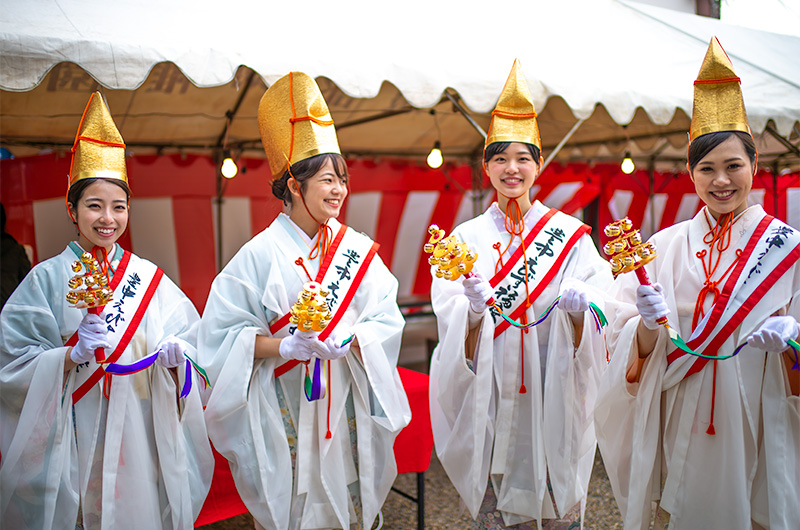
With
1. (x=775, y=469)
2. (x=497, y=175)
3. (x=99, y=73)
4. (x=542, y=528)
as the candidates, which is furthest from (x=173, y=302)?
(x=775, y=469)

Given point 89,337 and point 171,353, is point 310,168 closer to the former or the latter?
point 171,353

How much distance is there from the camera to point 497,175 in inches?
104

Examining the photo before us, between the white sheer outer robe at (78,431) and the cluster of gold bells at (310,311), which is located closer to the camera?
the cluster of gold bells at (310,311)

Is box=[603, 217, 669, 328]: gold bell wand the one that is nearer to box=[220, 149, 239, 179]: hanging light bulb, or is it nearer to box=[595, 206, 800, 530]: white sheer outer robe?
box=[595, 206, 800, 530]: white sheer outer robe

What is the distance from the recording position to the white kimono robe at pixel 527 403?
8.27ft

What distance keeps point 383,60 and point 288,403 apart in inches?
88.5

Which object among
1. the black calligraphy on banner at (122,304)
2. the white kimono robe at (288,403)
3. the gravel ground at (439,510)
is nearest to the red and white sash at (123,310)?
the black calligraphy on banner at (122,304)

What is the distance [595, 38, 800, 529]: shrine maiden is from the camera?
2.06 metres

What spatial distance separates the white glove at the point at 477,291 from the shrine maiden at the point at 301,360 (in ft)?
1.20

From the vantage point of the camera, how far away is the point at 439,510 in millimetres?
3904

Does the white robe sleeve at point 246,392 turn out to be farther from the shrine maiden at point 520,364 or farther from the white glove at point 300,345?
the shrine maiden at point 520,364

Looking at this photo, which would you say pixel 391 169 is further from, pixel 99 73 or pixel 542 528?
pixel 542 528

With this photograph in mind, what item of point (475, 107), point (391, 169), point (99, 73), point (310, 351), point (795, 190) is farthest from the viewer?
point (795, 190)

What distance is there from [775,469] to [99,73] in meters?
3.27
